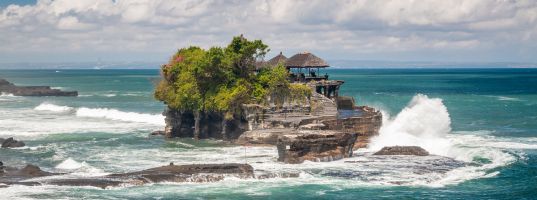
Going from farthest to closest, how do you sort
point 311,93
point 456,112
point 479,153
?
point 456,112, point 311,93, point 479,153

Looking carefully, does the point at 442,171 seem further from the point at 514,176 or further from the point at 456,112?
the point at 456,112

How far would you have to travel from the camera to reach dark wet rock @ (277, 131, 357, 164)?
49844 millimetres

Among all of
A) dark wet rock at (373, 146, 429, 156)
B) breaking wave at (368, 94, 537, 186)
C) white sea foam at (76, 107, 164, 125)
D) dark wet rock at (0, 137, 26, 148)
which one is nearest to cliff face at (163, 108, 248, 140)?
breaking wave at (368, 94, 537, 186)

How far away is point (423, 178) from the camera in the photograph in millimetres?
45406

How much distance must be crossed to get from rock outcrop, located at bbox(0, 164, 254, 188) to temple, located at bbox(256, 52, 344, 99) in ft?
63.5

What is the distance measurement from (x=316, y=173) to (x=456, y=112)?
171 ft

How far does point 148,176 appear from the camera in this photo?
4431 centimetres

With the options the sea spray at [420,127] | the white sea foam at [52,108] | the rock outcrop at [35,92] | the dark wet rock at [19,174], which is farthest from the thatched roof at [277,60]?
the rock outcrop at [35,92]

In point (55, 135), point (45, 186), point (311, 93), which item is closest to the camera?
point (45, 186)

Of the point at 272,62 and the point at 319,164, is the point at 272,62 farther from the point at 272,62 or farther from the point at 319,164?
the point at 319,164

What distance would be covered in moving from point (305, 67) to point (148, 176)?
79.8ft

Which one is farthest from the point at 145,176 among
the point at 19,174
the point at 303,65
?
the point at 303,65

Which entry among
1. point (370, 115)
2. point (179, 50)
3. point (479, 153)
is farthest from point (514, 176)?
point (179, 50)

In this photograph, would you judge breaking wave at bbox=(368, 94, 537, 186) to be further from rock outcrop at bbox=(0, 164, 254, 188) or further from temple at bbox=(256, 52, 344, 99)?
rock outcrop at bbox=(0, 164, 254, 188)
